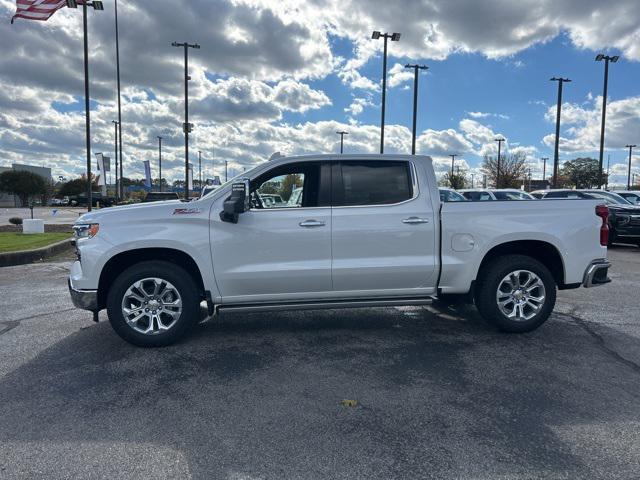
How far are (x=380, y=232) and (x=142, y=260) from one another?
2523mm

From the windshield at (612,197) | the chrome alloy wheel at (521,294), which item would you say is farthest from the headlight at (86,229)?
the windshield at (612,197)

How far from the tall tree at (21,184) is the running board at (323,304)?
73.7m

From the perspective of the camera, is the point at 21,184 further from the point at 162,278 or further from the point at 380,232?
the point at 380,232

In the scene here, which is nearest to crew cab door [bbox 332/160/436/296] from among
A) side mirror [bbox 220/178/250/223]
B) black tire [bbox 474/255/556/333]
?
black tire [bbox 474/255/556/333]

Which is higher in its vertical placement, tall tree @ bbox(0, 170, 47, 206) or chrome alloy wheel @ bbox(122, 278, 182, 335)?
tall tree @ bbox(0, 170, 47, 206)

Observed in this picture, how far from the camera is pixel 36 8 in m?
14.3

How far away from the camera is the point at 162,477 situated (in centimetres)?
267

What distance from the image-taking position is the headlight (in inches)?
184

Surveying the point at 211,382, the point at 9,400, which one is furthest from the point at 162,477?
the point at 9,400

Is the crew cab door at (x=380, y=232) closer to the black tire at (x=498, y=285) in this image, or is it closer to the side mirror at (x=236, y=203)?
the black tire at (x=498, y=285)

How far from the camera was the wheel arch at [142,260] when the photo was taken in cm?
481

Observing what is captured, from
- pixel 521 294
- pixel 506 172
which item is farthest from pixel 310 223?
pixel 506 172

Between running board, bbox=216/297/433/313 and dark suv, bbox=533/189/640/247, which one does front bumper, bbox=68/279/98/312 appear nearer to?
running board, bbox=216/297/433/313

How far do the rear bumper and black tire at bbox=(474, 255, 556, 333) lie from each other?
1.31 ft
